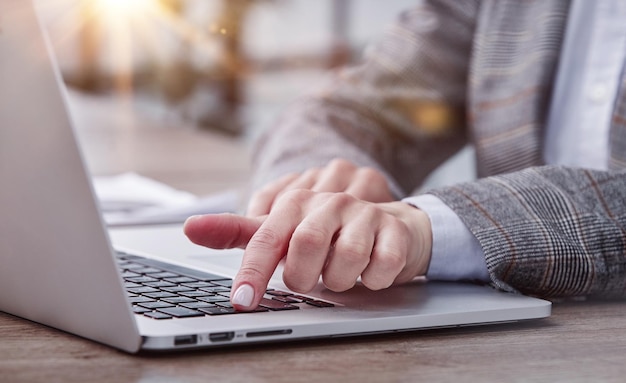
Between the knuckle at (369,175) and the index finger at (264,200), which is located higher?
the knuckle at (369,175)

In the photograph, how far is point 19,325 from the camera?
0.46 m

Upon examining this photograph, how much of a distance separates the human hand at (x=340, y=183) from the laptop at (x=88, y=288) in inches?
6.6

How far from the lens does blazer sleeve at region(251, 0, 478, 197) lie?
3.34ft

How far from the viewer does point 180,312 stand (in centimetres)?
43

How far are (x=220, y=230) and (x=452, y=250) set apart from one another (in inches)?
6.1

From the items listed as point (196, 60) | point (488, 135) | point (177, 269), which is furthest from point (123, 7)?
point (177, 269)

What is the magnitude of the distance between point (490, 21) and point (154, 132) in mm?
2323

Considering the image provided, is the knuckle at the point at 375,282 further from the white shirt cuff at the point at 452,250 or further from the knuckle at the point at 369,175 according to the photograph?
the knuckle at the point at 369,175

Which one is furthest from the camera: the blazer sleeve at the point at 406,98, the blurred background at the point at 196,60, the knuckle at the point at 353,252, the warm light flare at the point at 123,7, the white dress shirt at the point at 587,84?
the warm light flare at the point at 123,7

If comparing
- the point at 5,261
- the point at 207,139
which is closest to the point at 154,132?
the point at 207,139

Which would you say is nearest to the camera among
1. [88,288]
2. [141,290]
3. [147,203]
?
[88,288]

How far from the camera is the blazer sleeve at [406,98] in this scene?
1017 mm

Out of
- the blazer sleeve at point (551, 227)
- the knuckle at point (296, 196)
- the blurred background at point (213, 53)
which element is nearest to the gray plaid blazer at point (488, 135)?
the blazer sleeve at point (551, 227)

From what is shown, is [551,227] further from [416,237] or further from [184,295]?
[184,295]
